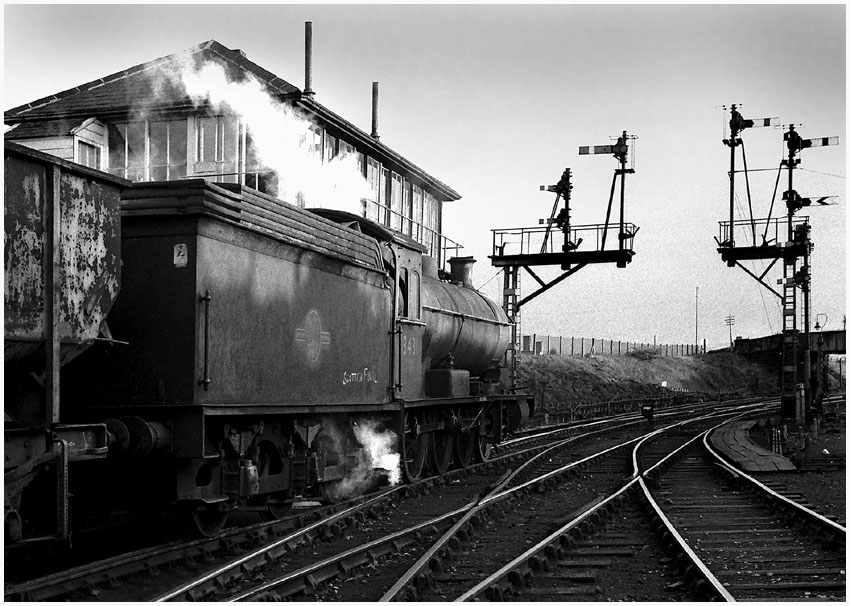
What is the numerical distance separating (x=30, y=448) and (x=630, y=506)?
27.0 ft

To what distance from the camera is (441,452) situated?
620 inches

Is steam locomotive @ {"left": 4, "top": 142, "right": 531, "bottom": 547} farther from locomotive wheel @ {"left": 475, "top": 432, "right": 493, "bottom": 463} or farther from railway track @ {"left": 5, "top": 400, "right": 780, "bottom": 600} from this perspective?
locomotive wheel @ {"left": 475, "top": 432, "right": 493, "bottom": 463}

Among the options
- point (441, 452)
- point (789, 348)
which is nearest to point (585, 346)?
point (789, 348)

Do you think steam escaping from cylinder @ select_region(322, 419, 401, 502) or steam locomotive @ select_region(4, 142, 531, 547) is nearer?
steam locomotive @ select_region(4, 142, 531, 547)

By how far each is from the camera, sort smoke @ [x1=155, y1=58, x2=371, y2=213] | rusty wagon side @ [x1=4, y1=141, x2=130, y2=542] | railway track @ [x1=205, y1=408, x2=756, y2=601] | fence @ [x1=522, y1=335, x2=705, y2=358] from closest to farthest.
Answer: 1. rusty wagon side @ [x1=4, y1=141, x2=130, y2=542]
2. railway track @ [x1=205, y1=408, x2=756, y2=601]
3. smoke @ [x1=155, y1=58, x2=371, y2=213]
4. fence @ [x1=522, y1=335, x2=705, y2=358]

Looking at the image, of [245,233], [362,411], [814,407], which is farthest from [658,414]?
[245,233]

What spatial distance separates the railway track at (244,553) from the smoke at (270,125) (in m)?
9.42

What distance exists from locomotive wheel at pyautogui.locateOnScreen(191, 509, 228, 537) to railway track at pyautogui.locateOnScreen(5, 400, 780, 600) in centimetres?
15

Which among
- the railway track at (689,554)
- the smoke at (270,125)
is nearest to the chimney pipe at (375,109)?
the smoke at (270,125)

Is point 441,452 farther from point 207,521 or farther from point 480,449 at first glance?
point 207,521

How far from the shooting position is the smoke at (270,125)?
2045 centimetres

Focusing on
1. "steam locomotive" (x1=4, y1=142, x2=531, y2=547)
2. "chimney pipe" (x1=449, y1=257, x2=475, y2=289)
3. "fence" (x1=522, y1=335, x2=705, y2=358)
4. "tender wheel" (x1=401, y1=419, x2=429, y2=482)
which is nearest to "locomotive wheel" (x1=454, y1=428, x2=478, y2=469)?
"tender wheel" (x1=401, y1=419, x2=429, y2=482)

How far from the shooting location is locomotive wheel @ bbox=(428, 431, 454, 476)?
15.2 m

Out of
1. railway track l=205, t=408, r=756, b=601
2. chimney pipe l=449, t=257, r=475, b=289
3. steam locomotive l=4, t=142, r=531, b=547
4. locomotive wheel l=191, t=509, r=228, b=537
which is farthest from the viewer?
chimney pipe l=449, t=257, r=475, b=289
